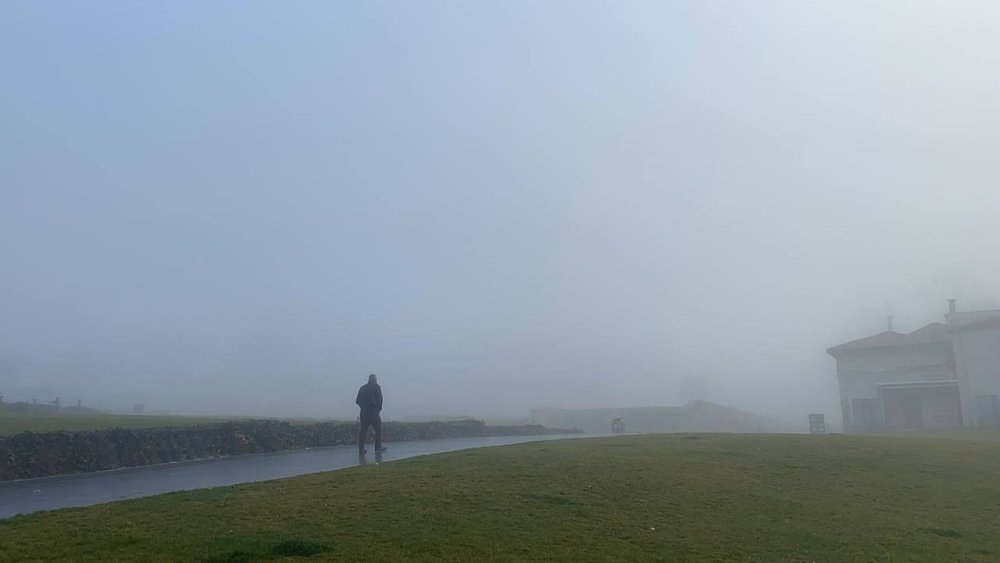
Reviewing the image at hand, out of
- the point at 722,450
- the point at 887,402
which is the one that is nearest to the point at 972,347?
the point at 887,402

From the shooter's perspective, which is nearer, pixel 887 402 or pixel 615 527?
pixel 615 527

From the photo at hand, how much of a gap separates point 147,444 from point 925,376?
55.8m

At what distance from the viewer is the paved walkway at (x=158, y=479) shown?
1463cm

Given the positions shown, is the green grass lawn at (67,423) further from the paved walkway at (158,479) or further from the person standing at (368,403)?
the person standing at (368,403)

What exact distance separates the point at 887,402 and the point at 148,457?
5293cm

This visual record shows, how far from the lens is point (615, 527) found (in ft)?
40.2

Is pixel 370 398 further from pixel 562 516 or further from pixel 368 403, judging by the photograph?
pixel 562 516

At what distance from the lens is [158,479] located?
18.1m

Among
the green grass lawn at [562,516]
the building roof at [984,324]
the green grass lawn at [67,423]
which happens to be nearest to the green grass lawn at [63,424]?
the green grass lawn at [67,423]

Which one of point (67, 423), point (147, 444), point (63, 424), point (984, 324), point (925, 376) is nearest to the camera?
point (147, 444)

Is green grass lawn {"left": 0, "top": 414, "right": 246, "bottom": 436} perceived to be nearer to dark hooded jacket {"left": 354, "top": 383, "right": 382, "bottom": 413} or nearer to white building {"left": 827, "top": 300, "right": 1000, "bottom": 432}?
dark hooded jacket {"left": 354, "top": 383, "right": 382, "bottom": 413}

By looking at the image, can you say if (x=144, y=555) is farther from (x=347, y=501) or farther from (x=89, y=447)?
(x=89, y=447)

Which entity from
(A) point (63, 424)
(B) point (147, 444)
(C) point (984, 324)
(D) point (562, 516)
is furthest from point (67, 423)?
(C) point (984, 324)

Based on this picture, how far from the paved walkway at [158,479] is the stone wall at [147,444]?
551mm
